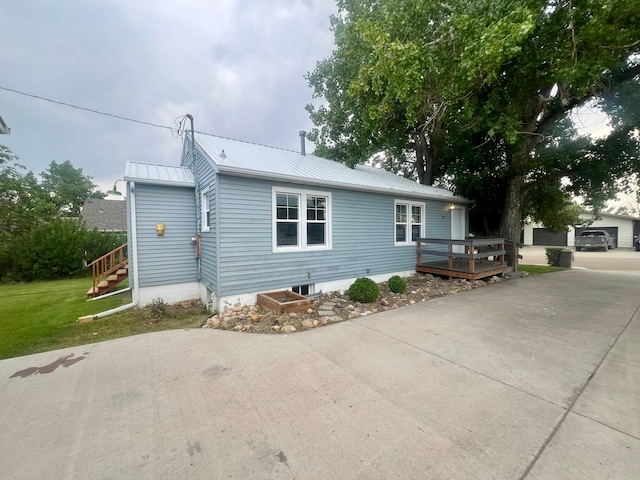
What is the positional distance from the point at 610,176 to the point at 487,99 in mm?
6336

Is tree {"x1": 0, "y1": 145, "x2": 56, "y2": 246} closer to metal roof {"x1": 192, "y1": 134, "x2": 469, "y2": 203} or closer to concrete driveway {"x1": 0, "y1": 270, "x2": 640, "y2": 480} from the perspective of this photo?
metal roof {"x1": 192, "y1": 134, "x2": 469, "y2": 203}

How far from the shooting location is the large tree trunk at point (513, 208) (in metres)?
10.9

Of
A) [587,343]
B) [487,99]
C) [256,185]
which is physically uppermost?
[487,99]

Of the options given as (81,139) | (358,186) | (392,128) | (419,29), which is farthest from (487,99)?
(81,139)

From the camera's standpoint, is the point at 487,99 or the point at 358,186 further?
the point at 487,99

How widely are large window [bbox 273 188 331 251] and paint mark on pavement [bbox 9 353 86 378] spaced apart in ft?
12.8

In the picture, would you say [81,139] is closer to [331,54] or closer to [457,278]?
[331,54]

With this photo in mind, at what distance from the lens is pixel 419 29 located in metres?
6.66

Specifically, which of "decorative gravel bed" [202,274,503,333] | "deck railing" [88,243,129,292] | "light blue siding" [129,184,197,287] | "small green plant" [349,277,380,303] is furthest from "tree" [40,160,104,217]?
"small green plant" [349,277,380,303]

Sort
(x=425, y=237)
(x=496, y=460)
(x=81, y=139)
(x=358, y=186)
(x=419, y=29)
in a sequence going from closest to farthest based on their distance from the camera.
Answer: (x=496, y=460) → (x=419, y=29) → (x=358, y=186) → (x=425, y=237) → (x=81, y=139)

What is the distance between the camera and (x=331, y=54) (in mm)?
12961

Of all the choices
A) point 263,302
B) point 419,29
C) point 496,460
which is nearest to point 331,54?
point 419,29

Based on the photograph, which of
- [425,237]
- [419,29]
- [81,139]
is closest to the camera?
[419,29]

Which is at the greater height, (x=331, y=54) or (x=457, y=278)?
(x=331, y=54)
